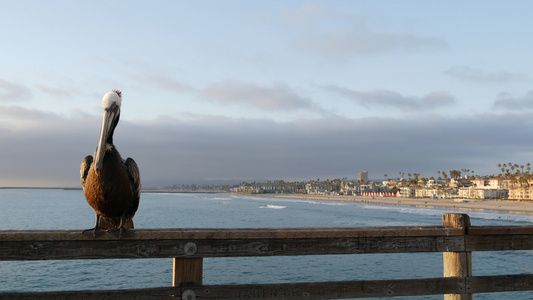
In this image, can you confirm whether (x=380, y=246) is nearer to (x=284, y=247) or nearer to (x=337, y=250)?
(x=337, y=250)

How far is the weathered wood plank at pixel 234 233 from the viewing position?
3008 millimetres

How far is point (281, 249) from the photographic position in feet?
10.6

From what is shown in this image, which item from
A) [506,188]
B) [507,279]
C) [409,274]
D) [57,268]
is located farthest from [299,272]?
[506,188]

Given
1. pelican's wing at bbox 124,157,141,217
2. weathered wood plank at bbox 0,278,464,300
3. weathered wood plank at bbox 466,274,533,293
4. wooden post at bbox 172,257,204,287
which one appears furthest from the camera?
pelican's wing at bbox 124,157,141,217

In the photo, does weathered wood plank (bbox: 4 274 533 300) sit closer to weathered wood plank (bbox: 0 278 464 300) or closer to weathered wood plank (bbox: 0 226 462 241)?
weathered wood plank (bbox: 0 278 464 300)

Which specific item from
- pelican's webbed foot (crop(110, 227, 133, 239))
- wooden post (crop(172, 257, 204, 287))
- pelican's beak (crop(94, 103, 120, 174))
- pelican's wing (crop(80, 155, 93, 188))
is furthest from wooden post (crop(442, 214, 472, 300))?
pelican's wing (crop(80, 155, 93, 188))

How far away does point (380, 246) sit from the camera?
3.35 m

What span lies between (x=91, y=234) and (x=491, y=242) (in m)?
3.36

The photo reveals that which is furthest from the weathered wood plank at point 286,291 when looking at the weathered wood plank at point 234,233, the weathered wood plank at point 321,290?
the weathered wood plank at point 234,233

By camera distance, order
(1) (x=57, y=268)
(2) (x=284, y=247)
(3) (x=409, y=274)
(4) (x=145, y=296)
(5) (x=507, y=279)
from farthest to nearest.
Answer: (1) (x=57, y=268) < (3) (x=409, y=274) < (5) (x=507, y=279) < (2) (x=284, y=247) < (4) (x=145, y=296)

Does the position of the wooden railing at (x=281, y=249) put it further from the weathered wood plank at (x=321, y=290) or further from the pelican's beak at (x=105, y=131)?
the pelican's beak at (x=105, y=131)

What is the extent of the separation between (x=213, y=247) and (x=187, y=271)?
0.27m

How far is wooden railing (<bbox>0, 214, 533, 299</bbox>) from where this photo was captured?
119 inches

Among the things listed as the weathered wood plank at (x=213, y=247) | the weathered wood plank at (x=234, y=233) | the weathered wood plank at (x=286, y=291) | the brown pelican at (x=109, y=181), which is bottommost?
the weathered wood plank at (x=286, y=291)
